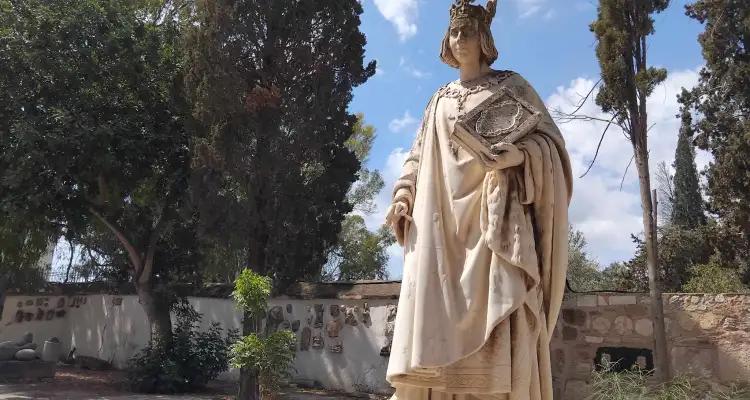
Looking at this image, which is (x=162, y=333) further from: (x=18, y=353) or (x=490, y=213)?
(x=490, y=213)

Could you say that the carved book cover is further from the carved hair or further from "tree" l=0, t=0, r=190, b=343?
"tree" l=0, t=0, r=190, b=343

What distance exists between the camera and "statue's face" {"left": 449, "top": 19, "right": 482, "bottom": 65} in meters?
3.20

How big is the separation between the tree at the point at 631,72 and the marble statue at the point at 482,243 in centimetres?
525

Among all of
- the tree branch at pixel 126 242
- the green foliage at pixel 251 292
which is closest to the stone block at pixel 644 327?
the green foliage at pixel 251 292

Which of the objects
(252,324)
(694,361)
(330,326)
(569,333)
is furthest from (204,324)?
(694,361)

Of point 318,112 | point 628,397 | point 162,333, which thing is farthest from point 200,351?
point 628,397

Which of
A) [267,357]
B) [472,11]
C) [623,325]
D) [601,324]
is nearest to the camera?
[472,11]

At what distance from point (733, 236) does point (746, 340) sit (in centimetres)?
959

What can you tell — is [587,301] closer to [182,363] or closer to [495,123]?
[495,123]

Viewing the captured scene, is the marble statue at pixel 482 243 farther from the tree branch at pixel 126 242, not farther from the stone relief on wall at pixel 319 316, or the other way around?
the tree branch at pixel 126 242

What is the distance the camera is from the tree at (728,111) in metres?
13.6

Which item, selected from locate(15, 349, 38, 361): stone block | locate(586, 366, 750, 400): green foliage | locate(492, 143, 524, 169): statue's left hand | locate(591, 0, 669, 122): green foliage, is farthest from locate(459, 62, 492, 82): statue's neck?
locate(15, 349, 38, 361): stone block

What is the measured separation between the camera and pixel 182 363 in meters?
11.8

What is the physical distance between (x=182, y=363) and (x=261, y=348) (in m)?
4.00
